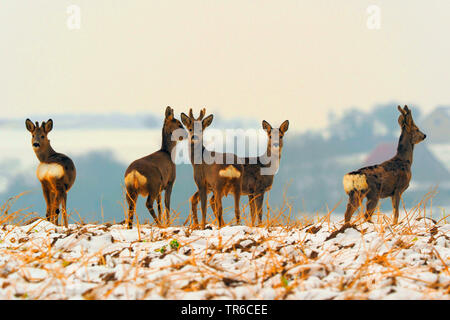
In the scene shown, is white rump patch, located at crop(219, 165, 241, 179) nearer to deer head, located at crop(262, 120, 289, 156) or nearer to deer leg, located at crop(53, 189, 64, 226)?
deer head, located at crop(262, 120, 289, 156)

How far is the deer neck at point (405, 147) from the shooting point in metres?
11.0

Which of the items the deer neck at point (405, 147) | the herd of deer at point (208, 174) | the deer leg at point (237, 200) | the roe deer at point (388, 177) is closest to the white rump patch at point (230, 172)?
the herd of deer at point (208, 174)

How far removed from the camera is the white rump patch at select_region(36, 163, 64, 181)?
10.4 metres

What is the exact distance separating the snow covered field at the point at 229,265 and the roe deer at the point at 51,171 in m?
1.48

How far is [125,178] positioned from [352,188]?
4021mm

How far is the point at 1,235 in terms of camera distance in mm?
9406

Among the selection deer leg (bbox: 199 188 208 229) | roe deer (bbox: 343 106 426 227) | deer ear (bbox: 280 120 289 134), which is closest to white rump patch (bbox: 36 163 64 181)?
deer leg (bbox: 199 188 208 229)

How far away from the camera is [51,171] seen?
1043 cm

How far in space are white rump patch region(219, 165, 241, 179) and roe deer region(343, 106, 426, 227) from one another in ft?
6.73

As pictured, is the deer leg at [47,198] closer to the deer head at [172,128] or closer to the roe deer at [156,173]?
the roe deer at [156,173]

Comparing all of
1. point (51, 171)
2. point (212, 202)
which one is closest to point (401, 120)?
point (212, 202)
